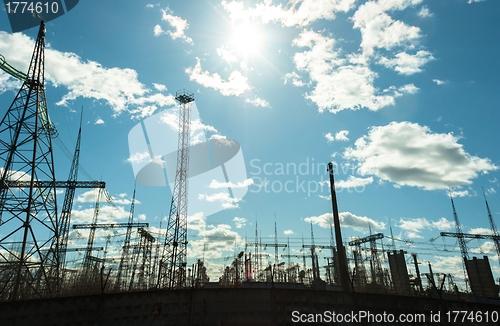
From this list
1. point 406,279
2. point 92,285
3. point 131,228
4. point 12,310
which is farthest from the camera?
point 131,228

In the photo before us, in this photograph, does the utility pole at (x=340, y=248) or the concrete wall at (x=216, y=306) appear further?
the utility pole at (x=340, y=248)

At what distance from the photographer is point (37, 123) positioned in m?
19.1

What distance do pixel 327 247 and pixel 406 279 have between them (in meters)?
17.6

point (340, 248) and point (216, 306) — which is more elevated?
point (340, 248)

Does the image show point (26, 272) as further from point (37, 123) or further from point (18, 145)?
point (37, 123)

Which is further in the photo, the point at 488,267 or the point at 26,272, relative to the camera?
the point at 488,267

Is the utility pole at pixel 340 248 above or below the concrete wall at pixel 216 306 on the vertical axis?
above

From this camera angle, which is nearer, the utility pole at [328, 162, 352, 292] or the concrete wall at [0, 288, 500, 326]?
the concrete wall at [0, 288, 500, 326]

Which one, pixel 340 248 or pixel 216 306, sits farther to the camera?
pixel 340 248

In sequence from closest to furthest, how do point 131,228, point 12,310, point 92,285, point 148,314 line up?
1. point 12,310
2. point 148,314
3. point 92,285
4. point 131,228

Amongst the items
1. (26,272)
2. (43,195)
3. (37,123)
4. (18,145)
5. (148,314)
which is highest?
(37,123)

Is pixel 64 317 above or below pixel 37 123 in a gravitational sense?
below

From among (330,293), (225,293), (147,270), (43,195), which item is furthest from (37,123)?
(147,270)

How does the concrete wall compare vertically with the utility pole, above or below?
below
